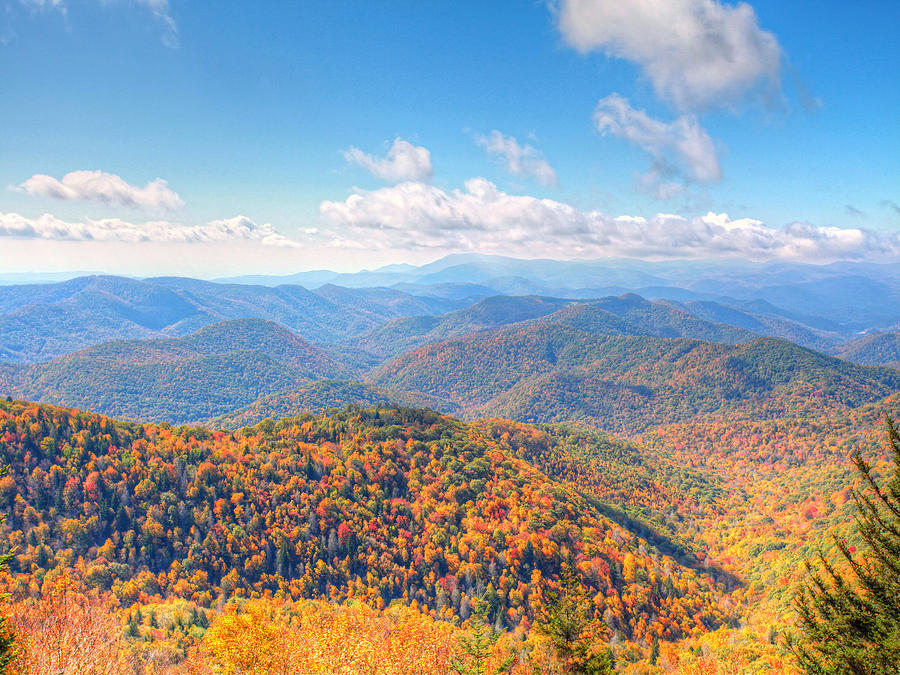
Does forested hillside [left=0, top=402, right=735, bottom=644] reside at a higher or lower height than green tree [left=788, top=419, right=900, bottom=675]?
lower

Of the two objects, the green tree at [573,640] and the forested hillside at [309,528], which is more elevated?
the green tree at [573,640]

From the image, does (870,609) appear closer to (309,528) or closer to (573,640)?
(573,640)

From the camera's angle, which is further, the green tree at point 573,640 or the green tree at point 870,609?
the green tree at point 573,640

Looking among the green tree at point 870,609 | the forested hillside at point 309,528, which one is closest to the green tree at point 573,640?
the green tree at point 870,609

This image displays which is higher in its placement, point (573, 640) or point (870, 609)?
point (870, 609)

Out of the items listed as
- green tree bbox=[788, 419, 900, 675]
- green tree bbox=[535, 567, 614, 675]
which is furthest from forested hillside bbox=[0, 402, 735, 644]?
green tree bbox=[788, 419, 900, 675]

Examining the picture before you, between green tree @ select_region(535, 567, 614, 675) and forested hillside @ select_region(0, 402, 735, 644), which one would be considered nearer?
green tree @ select_region(535, 567, 614, 675)

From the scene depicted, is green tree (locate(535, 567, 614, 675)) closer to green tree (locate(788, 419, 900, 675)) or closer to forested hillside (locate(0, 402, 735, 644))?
green tree (locate(788, 419, 900, 675))

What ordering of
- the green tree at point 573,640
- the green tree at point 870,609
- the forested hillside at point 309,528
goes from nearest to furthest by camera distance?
the green tree at point 870,609 → the green tree at point 573,640 → the forested hillside at point 309,528

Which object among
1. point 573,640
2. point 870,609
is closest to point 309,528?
point 573,640

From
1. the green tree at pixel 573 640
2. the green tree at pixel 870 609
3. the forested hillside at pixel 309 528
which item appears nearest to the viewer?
the green tree at pixel 870 609

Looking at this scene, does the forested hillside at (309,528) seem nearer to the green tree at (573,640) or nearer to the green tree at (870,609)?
the green tree at (573,640)
